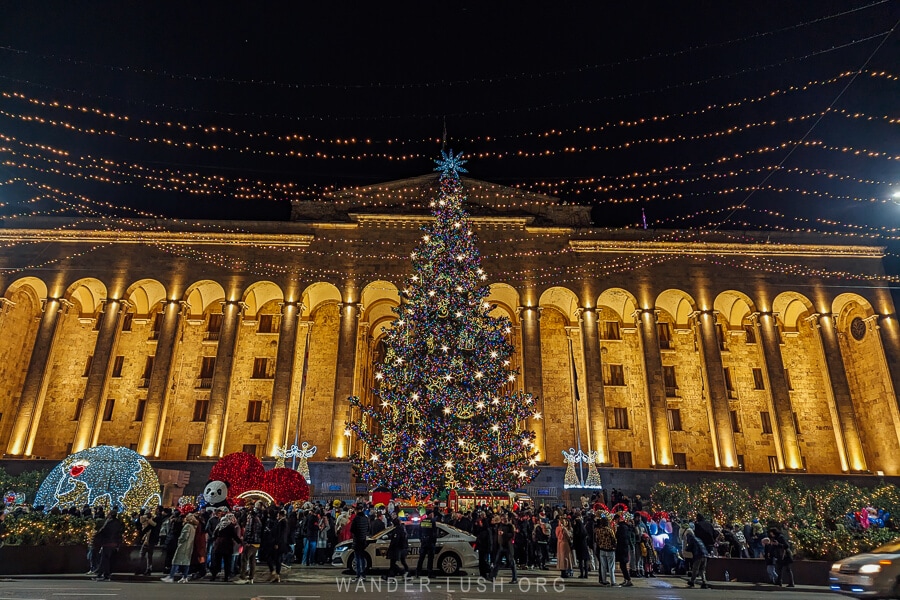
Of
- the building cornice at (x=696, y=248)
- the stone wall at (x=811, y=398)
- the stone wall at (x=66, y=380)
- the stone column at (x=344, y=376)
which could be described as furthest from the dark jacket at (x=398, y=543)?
the stone wall at (x=811, y=398)

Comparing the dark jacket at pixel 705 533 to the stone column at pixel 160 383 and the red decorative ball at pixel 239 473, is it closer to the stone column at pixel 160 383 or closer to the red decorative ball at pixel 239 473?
the red decorative ball at pixel 239 473

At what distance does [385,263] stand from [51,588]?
2288cm

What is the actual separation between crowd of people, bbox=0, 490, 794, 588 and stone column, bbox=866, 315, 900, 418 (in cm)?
2009

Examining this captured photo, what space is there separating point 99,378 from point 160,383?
10.1 ft

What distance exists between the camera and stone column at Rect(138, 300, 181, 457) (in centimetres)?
2750

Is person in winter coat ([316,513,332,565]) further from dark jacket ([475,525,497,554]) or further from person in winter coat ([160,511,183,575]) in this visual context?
dark jacket ([475,525,497,554])

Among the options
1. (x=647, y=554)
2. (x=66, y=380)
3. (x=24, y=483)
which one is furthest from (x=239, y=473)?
(x=66, y=380)

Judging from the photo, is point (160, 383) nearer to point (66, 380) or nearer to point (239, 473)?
point (66, 380)

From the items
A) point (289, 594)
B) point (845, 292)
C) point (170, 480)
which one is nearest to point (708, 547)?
point (289, 594)

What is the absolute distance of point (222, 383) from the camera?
28719 millimetres

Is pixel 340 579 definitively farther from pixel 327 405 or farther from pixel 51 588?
pixel 327 405

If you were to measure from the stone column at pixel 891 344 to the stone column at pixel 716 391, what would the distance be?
8444mm

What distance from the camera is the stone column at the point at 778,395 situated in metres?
27.8

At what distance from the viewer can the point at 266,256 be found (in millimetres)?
31484
